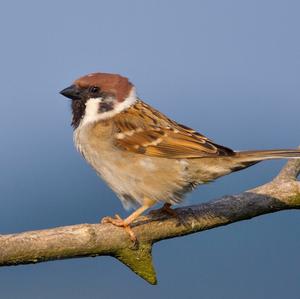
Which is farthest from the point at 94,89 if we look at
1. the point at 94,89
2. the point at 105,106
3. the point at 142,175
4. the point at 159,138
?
the point at 142,175

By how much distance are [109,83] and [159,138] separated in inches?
18.0

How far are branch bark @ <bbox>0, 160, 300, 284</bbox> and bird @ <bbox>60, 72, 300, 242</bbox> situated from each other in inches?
6.7

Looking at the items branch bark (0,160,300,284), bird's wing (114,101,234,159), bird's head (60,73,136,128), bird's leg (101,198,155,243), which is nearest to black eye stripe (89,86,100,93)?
bird's head (60,73,136,128)

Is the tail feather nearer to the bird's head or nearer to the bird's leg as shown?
the bird's leg

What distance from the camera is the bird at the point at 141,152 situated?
4.73 m

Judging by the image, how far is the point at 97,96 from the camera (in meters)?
5.07

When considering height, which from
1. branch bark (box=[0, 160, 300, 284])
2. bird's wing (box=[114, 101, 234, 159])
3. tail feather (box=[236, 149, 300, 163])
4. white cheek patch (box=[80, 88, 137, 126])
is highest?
white cheek patch (box=[80, 88, 137, 126])

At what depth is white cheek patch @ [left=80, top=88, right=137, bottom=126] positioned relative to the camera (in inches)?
197

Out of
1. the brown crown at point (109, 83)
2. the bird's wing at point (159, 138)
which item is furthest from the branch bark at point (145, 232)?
the brown crown at point (109, 83)

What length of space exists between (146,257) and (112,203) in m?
24.0

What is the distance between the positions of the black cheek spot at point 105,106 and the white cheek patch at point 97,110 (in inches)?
0.5

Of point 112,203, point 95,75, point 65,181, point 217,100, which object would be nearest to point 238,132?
point 65,181

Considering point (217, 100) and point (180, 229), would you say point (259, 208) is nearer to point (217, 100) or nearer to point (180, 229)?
point (180, 229)

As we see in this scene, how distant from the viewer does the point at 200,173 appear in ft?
15.6
